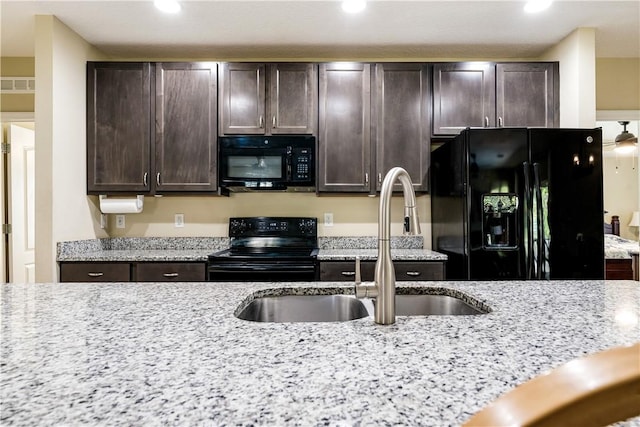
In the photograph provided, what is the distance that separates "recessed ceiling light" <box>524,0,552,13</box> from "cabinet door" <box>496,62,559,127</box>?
0.48m

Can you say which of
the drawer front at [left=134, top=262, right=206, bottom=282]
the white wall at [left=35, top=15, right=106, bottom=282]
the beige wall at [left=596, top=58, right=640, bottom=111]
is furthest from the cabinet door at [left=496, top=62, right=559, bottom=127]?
the white wall at [left=35, top=15, right=106, bottom=282]

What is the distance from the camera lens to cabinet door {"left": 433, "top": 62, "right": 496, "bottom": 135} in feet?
9.73

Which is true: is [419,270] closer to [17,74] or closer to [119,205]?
[119,205]

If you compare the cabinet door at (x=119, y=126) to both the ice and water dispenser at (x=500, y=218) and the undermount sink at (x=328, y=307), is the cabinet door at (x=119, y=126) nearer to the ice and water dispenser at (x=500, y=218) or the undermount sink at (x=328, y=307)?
the undermount sink at (x=328, y=307)

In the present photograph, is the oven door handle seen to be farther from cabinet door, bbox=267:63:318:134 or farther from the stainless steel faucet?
the stainless steel faucet

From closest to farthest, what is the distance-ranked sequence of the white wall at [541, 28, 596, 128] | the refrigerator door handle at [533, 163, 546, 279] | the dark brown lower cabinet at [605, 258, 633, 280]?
the refrigerator door handle at [533, 163, 546, 279] → the white wall at [541, 28, 596, 128] → the dark brown lower cabinet at [605, 258, 633, 280]

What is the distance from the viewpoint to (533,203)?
239 cm

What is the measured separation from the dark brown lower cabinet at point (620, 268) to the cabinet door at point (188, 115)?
3.77 metres

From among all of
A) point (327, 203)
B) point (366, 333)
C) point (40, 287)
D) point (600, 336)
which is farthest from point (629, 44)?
point (40, 287)

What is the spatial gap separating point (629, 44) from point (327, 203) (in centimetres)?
287

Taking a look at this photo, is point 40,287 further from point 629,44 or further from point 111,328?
point 629,44

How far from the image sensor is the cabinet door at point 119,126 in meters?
2.96

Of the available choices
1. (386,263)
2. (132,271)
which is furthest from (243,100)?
(386,263)

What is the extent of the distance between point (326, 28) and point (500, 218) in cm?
188
